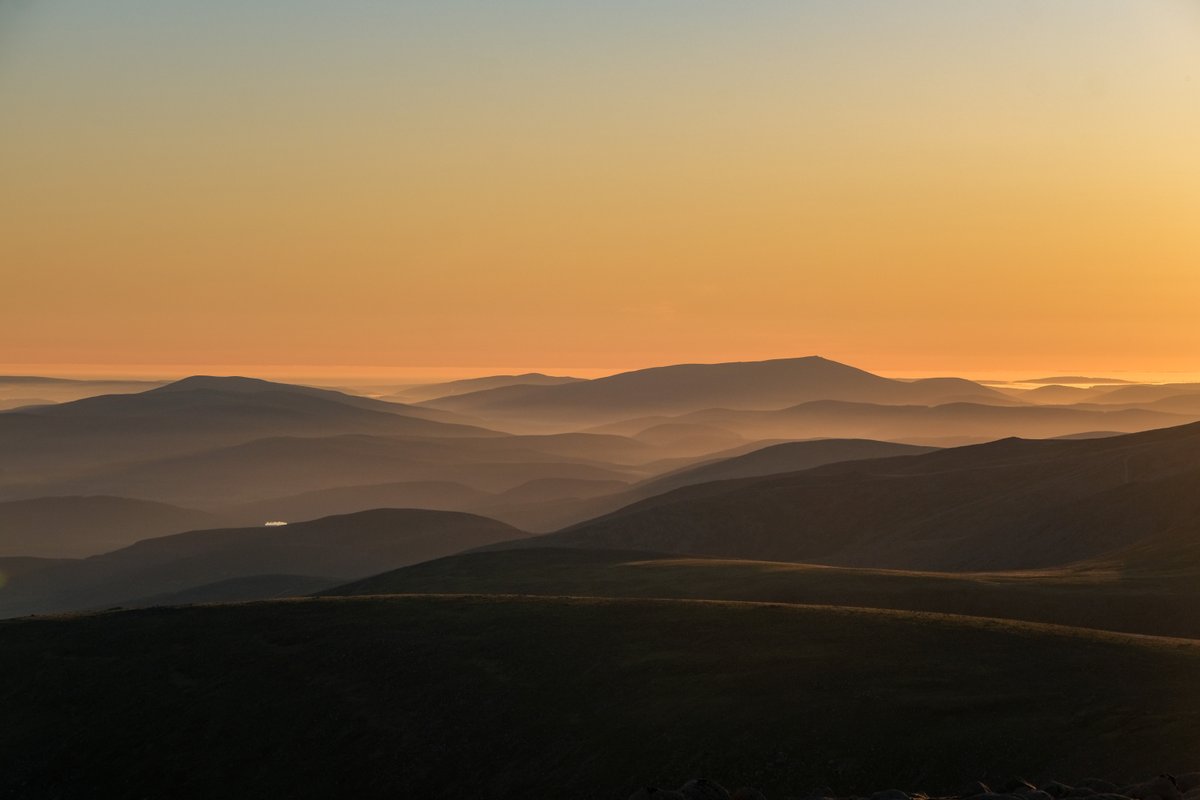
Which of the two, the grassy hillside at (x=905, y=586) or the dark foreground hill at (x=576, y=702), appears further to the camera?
the grassy hillside at (x=905, y=586)

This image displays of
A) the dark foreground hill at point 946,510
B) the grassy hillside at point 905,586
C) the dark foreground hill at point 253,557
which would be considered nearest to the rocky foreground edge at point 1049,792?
the grassy hillside at point 905,586

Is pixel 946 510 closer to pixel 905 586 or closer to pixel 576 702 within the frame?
pixel 905 586

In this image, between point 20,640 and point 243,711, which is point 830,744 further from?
point 20,640

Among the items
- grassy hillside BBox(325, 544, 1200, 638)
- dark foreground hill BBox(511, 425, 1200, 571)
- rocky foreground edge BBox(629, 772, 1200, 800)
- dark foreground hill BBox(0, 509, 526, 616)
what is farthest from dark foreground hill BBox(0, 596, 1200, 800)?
dark foreground hill BBox(0, 509, 526, 616)

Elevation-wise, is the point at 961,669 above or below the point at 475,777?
above

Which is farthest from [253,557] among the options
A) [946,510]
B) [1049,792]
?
[1049,792]

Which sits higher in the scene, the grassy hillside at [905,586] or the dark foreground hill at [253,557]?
the grassy hillside at [905,586]

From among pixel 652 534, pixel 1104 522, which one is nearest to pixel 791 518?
pixel 652 534

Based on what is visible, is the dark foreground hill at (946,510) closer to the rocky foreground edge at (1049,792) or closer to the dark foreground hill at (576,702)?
the dark foreground hill at (576,702)
